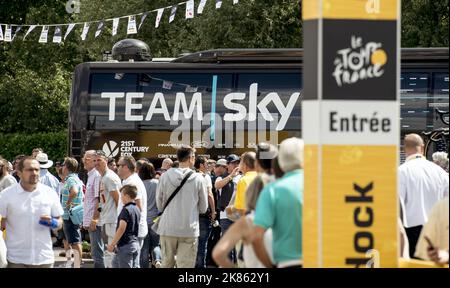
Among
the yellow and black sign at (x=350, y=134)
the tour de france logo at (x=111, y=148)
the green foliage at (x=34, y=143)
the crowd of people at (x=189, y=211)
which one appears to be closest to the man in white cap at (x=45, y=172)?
the crowd of people at (x=189, y=211)

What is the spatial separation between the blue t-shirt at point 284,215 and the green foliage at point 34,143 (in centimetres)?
3329

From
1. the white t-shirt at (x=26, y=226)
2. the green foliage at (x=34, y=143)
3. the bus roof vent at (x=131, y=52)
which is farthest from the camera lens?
the green foliage at (x=34, y=143)

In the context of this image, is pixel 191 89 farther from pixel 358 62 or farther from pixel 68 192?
pixel 358 62

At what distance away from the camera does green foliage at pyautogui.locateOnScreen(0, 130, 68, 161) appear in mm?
41469

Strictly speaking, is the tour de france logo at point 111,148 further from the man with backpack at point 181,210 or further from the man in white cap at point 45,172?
the man with backpack at point 181,210

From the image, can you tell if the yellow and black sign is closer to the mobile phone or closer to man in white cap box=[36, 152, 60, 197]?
the mobile phone

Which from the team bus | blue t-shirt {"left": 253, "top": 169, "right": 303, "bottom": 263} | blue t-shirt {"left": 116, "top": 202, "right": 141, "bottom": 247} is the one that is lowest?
blue t-shirt {"left": 116, "top": 202, "right": 141, "bottom": 247}

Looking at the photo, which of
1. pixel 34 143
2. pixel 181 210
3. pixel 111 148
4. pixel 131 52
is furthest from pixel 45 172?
pixel 34 143

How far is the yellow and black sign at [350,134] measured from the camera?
24.9 feet

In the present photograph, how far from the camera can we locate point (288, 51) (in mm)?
23875

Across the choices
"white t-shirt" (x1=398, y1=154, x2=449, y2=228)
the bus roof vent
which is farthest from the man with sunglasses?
the bus roof vent

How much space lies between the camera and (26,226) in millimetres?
11586
